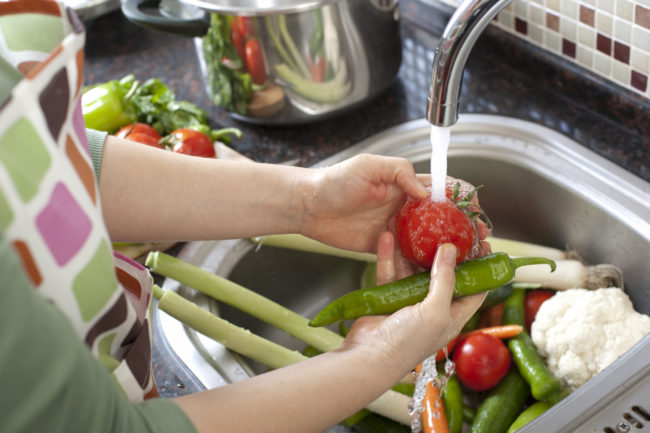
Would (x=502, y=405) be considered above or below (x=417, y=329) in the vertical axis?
below

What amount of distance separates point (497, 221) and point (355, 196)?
538mm

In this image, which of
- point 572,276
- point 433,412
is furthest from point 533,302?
point 433,412

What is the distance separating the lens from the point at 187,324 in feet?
3.40

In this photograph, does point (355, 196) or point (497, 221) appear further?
point (497, 221)

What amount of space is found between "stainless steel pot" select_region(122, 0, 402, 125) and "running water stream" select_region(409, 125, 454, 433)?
1.17 feet

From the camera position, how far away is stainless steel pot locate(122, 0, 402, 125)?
1.18 metres

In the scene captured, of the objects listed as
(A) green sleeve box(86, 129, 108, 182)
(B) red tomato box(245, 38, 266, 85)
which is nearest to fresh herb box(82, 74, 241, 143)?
(B) red tomato box(245, 38, 266, 85)

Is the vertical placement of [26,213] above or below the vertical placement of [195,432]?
above

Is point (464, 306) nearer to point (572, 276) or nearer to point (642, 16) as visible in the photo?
point (572, 276)

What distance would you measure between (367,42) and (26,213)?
0.90m

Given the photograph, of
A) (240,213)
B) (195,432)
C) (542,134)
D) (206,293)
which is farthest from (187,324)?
(542,134)

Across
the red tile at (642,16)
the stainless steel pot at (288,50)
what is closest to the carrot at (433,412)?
the stainless steel pot at (288,50)

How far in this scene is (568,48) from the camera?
126 cm

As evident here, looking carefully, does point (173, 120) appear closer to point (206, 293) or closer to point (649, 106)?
point (206, 293)
